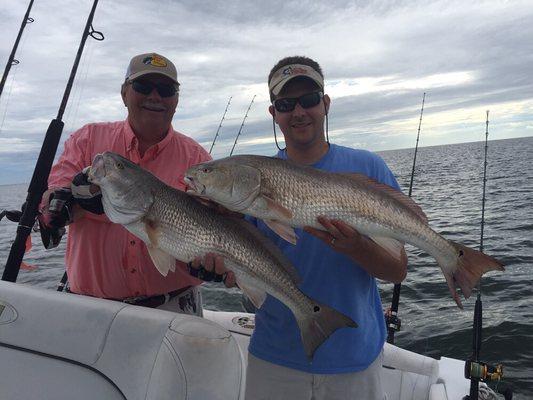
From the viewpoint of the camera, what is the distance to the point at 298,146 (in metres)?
3.27

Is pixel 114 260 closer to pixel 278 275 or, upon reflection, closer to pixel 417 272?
pixel 278 275

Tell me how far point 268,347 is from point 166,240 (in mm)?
1040

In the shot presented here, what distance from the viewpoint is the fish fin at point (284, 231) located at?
115 inches

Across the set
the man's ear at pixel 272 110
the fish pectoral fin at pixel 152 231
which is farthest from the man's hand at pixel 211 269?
the man's ear at pixel 272 110

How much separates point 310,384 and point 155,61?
2822 millimetres

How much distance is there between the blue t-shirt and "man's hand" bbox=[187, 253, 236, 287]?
34 centimetres

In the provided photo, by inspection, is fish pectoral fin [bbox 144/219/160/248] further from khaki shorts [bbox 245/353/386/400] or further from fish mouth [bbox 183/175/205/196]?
khaki shorts [bbox 245/353/386/400]

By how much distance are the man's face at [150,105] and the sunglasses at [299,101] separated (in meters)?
1.10

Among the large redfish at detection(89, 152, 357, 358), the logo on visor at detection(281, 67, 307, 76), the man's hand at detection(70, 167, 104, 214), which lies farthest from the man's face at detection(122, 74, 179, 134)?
the logo on visor at detection(281, 67, 307, 76)

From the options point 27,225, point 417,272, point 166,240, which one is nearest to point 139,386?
point 166,240

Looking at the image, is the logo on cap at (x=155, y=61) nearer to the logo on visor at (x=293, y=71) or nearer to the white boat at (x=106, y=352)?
the logo on visor at (x=293, y=71)

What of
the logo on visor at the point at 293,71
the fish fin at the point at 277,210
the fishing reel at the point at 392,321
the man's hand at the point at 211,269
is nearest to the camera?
the fish fin at the point at 277,210

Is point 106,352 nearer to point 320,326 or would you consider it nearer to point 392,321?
point 320,326

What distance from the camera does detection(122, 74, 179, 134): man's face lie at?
371 centimetres
